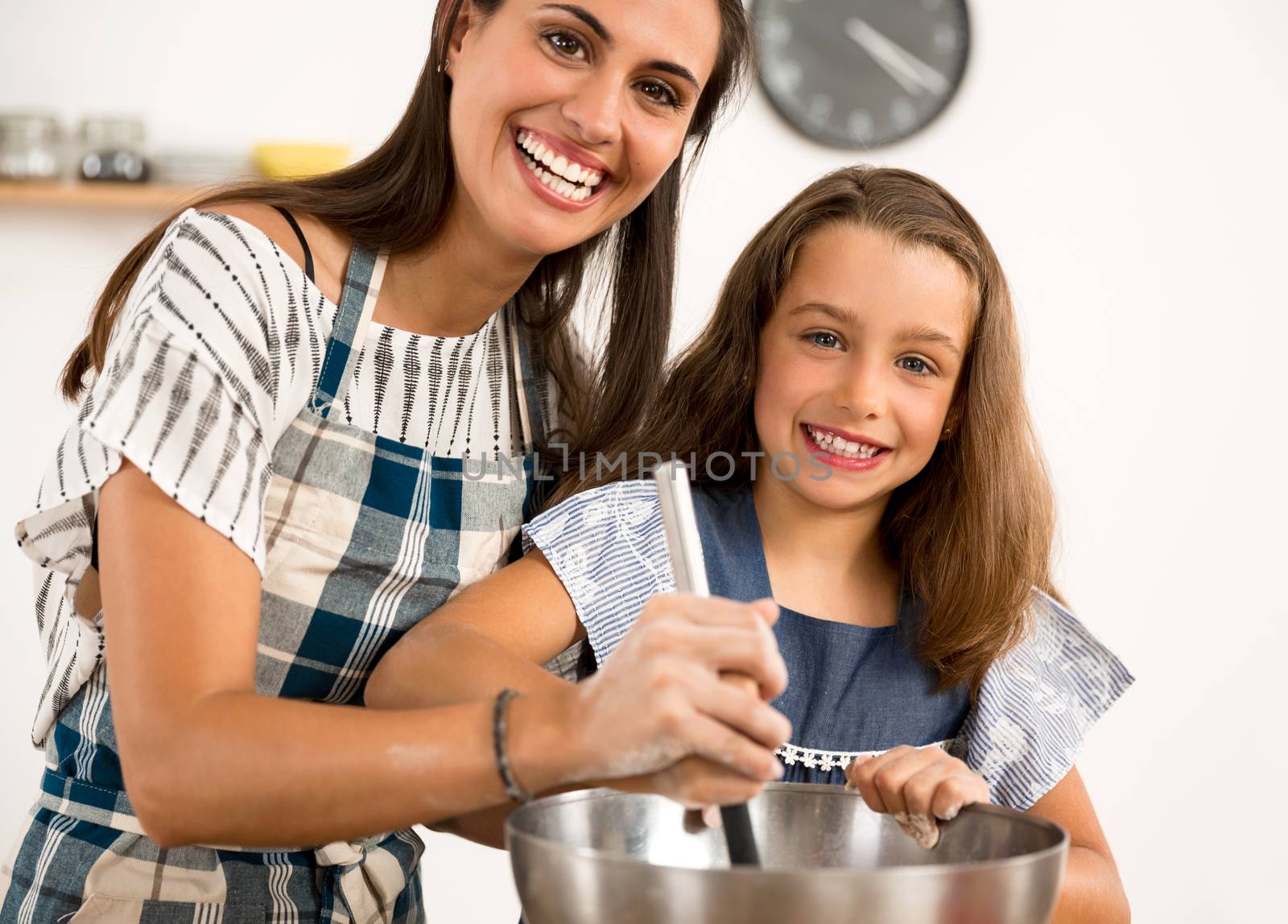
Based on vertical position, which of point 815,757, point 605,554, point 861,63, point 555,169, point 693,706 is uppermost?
point 861,63

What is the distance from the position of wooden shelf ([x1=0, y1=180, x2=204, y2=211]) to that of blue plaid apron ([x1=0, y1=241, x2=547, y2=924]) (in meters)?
1.56

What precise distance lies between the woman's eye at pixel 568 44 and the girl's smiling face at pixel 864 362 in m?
0.29

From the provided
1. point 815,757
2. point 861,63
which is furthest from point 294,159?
point 815,757

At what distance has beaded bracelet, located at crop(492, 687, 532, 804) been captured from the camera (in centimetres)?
60

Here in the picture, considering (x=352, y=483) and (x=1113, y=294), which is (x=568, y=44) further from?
(x=1113, y=294)

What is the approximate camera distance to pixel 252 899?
926mm

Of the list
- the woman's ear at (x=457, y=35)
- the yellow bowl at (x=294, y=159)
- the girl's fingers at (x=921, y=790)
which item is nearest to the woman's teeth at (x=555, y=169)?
the woman's ear at (x=457, y=35)

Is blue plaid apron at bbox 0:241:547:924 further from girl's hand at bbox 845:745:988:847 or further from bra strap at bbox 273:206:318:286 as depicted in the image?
girl's hand at bbox 845:745:988:847

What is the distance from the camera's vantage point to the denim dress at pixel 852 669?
1.01m

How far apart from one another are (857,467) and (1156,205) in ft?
5.95

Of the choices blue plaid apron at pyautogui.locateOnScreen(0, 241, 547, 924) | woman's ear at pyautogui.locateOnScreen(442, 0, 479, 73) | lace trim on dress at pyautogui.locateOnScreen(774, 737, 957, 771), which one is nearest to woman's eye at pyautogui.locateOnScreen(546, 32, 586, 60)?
woman's ear at pyautogui.locateOnScreen(442, 0, 479, 73)

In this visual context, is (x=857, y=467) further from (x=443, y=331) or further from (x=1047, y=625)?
(x=443, y=331)

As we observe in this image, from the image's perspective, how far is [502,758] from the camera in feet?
1.98

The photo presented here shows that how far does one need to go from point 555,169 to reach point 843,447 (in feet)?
1.10
